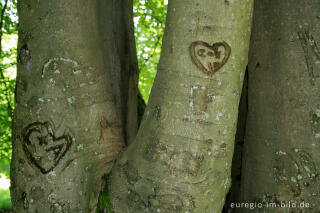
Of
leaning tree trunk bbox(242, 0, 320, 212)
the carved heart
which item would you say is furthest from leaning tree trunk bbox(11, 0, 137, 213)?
leaning tree trunk bbox(242, 0, 320, 212)

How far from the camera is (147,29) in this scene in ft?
17.3

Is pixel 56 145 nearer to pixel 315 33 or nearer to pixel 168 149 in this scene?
pixel 168 149

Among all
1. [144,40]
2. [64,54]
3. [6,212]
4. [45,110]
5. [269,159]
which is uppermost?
[144,40]

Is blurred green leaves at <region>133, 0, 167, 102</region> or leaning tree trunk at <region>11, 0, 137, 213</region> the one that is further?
blurred green leaves at <region>133, 0, 167, 102</region>

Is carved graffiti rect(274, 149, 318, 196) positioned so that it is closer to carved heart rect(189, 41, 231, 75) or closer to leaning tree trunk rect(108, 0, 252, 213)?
leaning tree trunk rect(108, 0, 252, 213)

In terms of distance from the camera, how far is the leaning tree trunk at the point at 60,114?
1.91 meters

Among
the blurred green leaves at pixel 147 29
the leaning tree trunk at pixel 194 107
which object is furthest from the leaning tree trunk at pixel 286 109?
the blurred green leaves at pixel 147 29

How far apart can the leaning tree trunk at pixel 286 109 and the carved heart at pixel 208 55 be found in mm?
641

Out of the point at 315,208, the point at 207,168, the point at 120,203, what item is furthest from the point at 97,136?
the point at 315,208

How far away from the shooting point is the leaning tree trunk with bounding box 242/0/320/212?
1971 millimetres

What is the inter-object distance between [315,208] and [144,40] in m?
4.12

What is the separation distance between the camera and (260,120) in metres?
2.15

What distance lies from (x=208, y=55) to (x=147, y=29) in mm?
3800

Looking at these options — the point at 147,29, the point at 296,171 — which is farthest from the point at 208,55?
the point at 147,29
